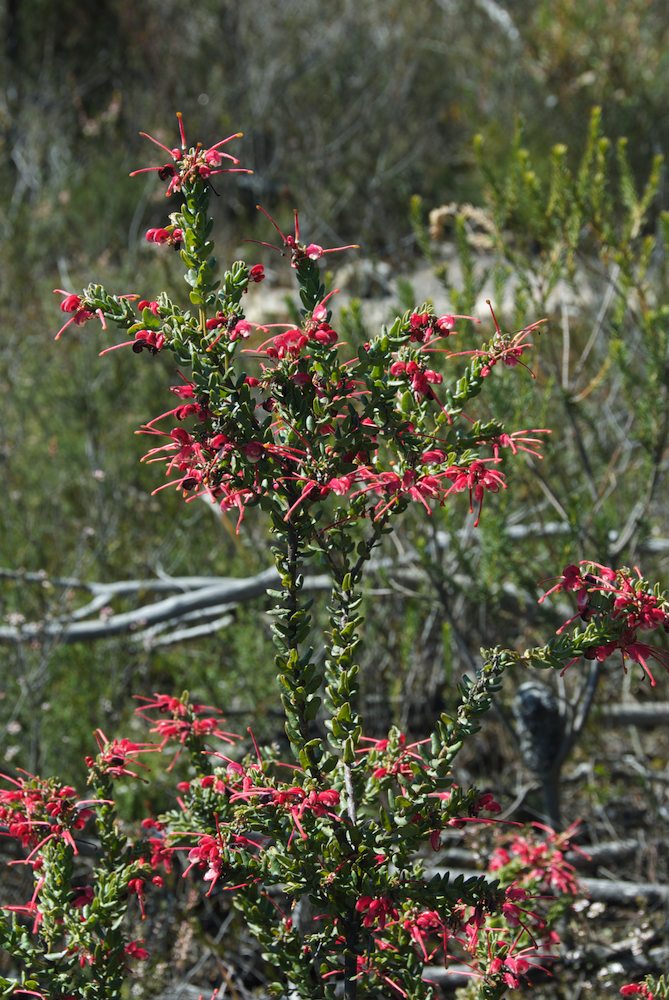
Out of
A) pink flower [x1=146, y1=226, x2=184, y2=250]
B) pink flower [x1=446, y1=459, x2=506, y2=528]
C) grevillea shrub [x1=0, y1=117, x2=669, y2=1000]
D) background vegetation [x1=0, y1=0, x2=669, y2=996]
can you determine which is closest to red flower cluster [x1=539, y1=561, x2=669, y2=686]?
grevillea shrub [x1=0, y1=117, x2=669, y2=1000]

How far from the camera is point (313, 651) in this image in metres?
1.68

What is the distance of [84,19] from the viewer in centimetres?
1085

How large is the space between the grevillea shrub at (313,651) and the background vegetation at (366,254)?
43.0 inches

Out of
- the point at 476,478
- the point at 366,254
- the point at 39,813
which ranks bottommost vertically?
the point at 39,813

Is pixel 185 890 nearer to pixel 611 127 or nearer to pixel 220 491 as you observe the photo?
pixel 220 491

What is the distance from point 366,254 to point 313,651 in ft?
16.9

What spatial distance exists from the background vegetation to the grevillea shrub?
1093 mm

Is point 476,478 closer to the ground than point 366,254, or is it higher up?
closer to the ground

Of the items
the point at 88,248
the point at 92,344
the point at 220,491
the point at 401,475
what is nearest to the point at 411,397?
the point at 401,475

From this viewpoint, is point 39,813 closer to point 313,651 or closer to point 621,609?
point 313,651

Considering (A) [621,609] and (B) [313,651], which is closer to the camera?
(A) [621,609]

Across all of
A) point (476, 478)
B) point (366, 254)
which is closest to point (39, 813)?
point (476, 478)

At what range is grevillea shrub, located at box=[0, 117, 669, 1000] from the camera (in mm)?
1562

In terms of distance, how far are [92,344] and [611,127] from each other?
496cm
